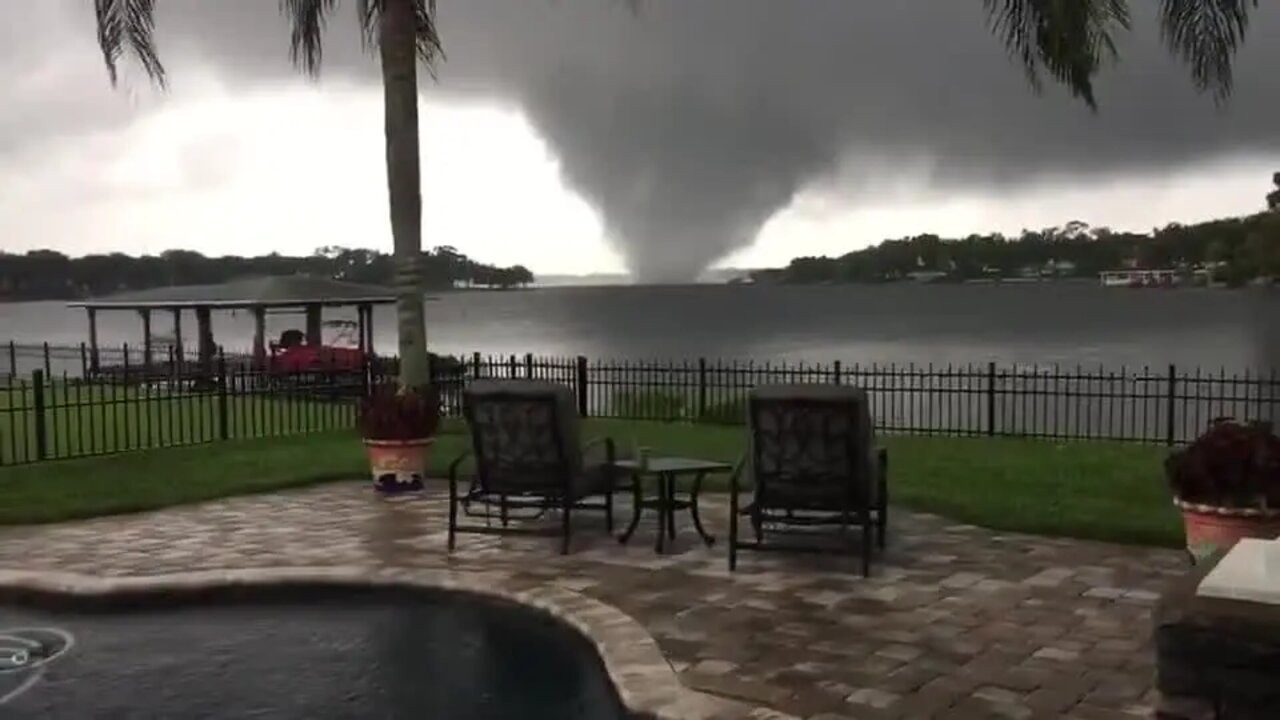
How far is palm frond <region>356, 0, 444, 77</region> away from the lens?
12227 mm

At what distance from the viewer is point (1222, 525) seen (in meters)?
6.01

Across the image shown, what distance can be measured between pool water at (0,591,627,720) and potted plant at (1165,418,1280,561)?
126 inches

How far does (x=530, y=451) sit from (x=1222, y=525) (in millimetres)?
4025

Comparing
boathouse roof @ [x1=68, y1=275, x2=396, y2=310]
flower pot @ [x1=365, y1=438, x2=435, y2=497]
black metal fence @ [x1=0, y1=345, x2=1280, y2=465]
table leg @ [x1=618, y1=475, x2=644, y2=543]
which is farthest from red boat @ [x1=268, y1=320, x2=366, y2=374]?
table leg @ [x1=618, y1=475, x2=644, y2=543]

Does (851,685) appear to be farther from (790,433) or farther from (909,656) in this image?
(790,433)

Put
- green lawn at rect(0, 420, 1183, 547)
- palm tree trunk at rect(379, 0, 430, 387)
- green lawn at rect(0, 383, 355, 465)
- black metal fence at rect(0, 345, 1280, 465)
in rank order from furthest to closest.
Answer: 1. black metal fence at rect(0, 345, 1280, 465)
2. green lawn at rect(0, 383, 355, 465)
3. palm tree trunk at rect(379, 0, 430, 387)
4. green lawn at rect(0, 420, 1183, 547)

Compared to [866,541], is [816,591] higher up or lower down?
lower down

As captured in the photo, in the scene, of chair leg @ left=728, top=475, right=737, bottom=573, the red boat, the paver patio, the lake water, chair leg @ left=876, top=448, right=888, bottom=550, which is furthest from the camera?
the lake water

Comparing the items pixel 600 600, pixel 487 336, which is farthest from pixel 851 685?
pixel 487 336

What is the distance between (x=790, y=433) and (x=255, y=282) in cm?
2592

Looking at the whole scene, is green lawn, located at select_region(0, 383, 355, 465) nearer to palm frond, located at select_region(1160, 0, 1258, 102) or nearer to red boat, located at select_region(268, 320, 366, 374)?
red boat, located at select_region(268, 320, 366, 374)

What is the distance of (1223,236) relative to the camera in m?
72.4

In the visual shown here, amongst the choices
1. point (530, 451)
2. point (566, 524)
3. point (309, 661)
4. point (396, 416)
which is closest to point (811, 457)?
point (566, 524)

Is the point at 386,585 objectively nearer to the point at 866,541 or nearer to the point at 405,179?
the point at 866,541
